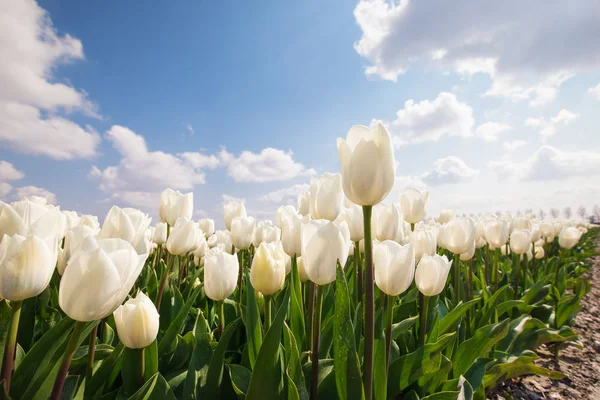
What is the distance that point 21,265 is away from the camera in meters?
1.07

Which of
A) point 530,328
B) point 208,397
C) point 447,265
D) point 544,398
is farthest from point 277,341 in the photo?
point 530,328

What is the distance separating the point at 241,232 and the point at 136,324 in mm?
1642

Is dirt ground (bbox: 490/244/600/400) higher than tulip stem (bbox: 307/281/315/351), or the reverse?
tulip stem (bbox: 307/281/315/351)

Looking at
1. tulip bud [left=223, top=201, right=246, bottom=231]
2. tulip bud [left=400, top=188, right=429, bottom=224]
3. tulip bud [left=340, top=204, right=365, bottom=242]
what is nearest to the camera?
tulip bud [left=340, top=204, right=365, bottom=242]

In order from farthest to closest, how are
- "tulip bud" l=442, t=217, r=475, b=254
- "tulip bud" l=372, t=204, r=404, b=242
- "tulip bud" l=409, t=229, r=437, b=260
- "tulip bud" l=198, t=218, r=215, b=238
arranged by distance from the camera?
"tulip bud" l=198, t=218, r=215, b=238 → "tulip bud" l=442, t=217, r=475, b=254 → "tulip bud" l=409, t=229, r=437, b=260 → "tulip bud" l=372, t=204, r=404, b=242

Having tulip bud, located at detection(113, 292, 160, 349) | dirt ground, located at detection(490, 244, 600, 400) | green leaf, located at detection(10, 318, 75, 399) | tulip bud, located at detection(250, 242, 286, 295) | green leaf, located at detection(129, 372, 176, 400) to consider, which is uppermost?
tulip bud, located at detection(250, 242, 286, 295)

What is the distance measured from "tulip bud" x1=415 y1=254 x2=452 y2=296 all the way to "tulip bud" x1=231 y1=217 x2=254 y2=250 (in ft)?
5.09

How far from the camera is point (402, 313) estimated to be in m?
2.82

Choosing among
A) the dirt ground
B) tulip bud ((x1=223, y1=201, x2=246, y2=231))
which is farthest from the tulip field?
tulip bud ((x1=223, y1=201, x2=246, y2=231))

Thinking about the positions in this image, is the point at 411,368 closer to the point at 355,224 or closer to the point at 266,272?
the point at 355,224

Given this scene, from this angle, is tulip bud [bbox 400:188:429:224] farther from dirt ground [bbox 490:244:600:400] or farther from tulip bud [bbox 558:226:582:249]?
tulip bud [bbox 558:226:582:249]

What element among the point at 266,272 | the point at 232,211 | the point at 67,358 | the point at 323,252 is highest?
the point at 232,211

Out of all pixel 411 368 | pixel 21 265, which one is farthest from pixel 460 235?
pixel 21 265

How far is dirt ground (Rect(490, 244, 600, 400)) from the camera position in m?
3.21
